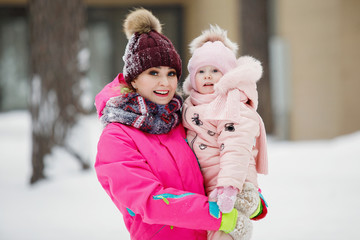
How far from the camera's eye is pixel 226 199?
1.62 m

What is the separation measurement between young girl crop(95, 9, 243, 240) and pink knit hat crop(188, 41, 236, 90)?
0.38 ft

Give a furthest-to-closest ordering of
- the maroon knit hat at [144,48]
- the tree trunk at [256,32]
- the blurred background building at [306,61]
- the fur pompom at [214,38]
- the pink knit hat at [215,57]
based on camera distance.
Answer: the tree trunk at [256,32] → the blurred background building at [306,61] → the fur pompom at [214,38] → the pink knit hat at [215,57] → the maroon knit hat at [144,48]

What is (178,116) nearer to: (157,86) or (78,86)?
(157,86)

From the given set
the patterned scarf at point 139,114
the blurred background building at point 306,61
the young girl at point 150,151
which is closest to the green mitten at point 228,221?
the young girl at point 150,151

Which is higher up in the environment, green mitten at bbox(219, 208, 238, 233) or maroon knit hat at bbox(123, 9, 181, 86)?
maroon knit hat at bbox(123, 9, 181, 86)

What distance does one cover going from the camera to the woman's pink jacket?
5.60 feet

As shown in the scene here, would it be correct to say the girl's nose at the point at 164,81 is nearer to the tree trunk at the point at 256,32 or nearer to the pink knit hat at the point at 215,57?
the pink knit hat at the point at 215,57

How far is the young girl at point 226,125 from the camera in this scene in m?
1.68

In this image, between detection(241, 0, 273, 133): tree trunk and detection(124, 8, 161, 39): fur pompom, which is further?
detection(241, 0, 273, 133): tree trunk

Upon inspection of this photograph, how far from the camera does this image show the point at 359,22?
7.83m

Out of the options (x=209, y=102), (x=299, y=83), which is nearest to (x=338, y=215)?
(x=209, y=102)

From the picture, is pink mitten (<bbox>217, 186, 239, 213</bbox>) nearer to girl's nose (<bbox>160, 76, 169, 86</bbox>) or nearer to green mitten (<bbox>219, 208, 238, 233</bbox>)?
green mitten (<bbox>219, 208, 238, 233</bbox>)

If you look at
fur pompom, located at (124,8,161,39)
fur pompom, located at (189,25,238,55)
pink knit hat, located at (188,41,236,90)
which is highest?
fur pompom, located at (124,8,161,39)

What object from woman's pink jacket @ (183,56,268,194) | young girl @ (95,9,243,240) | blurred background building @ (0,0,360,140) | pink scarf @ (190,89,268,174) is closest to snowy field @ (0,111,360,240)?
blurred background building @ (0,0,360,140)
